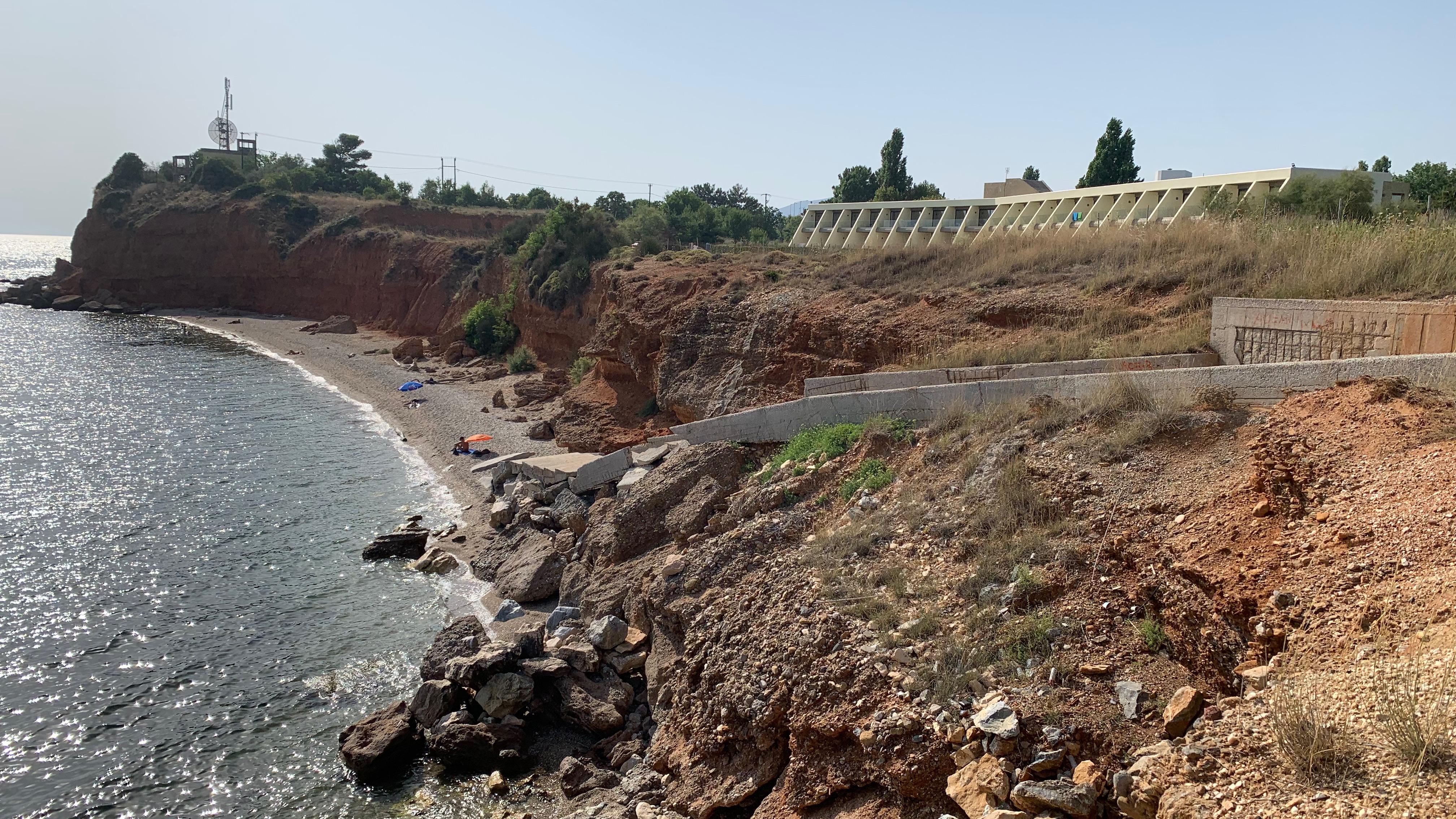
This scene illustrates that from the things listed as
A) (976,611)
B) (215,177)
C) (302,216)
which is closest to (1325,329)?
(976,611)

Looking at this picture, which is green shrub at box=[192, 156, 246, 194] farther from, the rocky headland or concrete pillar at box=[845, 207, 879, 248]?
the rocky headland

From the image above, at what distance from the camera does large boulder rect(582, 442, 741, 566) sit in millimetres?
13688

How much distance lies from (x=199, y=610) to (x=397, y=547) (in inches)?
142

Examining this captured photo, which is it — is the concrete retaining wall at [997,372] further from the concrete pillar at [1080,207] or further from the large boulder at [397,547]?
the concrete pillar at [1080,207]

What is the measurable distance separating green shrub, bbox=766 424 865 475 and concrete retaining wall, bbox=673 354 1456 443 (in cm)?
25

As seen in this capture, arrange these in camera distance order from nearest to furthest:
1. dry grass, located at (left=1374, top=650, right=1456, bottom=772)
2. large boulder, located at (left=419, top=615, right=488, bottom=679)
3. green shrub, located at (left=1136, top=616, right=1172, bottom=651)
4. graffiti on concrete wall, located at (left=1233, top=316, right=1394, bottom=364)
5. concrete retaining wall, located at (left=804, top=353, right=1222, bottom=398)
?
dry grass, located at (left=1374, top=650, right=1456, bottom=772) → green shrub, located at (left=1136, top=616, right=1172, bottom=651) → graffiti on concrete wall, located at (left=1233, top=316, right=1394, bottom=364) → concrete retaining wall, located at (left=804, top=353, right=1222, bottom=398) → large boulder, located at (left=419, top=615, right=488, bottom=679)

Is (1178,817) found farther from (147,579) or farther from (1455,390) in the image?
(147,579)

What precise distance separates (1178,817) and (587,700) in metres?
7.39

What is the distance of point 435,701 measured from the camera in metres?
11.1

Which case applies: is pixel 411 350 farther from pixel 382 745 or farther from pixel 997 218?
pixel 382 745

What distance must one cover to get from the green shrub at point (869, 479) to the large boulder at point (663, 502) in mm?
2557

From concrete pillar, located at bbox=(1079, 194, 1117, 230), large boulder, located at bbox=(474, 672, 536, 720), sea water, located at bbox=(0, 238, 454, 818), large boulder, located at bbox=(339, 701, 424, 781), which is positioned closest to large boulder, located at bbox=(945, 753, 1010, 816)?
large boulder, located at bbox=(474, 672, 536, 720)

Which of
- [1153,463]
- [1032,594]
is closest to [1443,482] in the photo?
[1153,463]

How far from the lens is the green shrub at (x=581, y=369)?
29.7 metres
